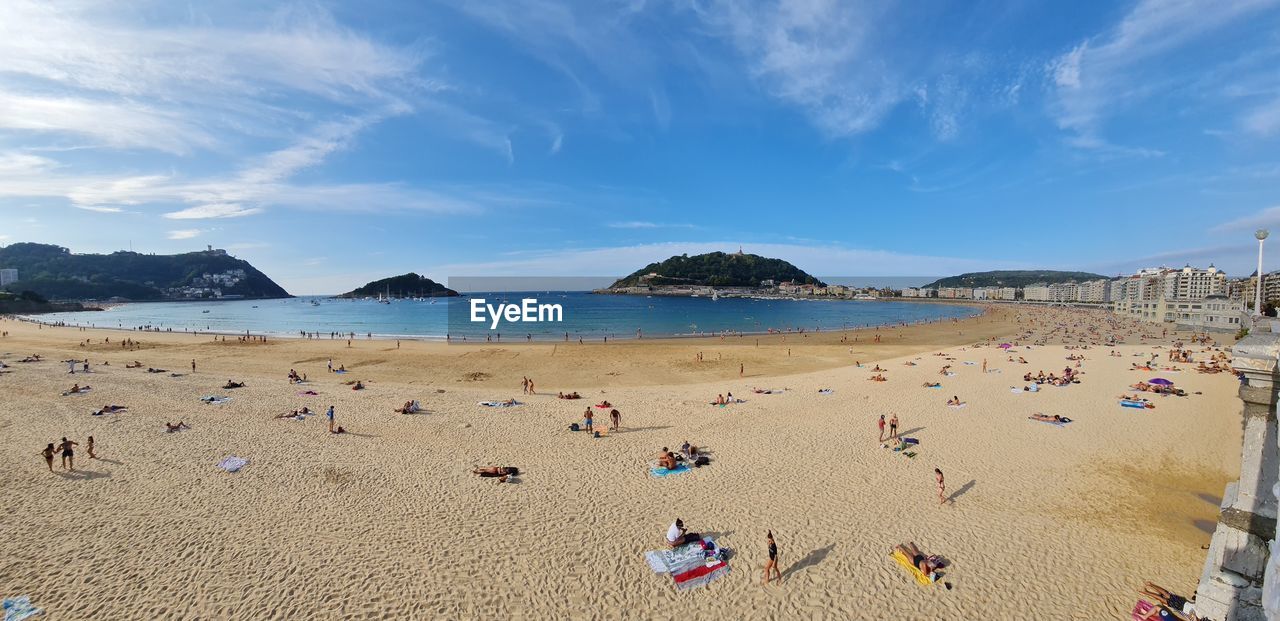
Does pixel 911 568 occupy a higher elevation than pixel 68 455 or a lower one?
lower

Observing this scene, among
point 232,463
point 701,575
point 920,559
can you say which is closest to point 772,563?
point 701,575

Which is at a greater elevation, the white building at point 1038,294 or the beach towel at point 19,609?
the white building at point 1038,294

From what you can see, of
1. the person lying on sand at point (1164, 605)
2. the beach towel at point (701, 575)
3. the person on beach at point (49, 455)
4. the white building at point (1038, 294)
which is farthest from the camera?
the white building at point (1038, 294)

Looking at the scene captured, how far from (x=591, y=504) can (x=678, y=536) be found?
245 centimetres

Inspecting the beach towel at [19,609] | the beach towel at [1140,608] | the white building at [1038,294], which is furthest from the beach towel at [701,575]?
the white building at [1038,294]

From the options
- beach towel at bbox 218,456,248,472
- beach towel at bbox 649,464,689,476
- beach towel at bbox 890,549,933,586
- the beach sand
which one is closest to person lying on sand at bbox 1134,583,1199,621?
the beach sand

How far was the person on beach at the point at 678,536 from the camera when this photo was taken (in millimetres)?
8133

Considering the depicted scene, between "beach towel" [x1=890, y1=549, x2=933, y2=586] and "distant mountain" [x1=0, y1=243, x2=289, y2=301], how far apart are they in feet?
642

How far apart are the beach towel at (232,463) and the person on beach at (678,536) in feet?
35.4

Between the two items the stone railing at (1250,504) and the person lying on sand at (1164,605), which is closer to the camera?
the stone railing at (1250,504)

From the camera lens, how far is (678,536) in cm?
814

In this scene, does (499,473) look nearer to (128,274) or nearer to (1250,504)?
(1250,504)

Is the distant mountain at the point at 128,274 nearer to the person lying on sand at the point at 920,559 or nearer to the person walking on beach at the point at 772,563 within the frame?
the person walking on beach at the point at 772,563

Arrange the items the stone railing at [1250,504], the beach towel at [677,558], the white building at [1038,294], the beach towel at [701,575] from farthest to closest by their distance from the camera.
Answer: the white building at [1038,294] < the beach towel at [677,558] < the beach towel at [701,575] < the stone railing at [1250,504]
